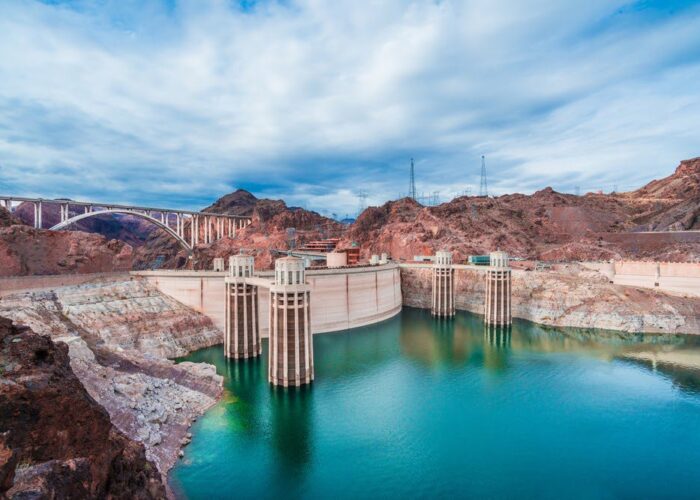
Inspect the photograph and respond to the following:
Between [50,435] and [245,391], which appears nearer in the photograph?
→ [50,435]

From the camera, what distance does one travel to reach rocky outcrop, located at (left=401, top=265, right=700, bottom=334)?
170ft

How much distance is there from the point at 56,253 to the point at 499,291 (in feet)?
183

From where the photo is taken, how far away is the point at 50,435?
10398 mm

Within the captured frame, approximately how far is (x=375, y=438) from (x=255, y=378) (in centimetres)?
1389

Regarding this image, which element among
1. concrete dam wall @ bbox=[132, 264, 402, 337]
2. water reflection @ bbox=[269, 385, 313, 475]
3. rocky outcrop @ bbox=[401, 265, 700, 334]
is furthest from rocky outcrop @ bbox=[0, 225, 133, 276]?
rocky outcrop @ bbox=[401, 265, 700, 334]

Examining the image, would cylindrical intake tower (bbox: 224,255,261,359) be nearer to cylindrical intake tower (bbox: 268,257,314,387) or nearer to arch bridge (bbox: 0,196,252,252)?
cylindrical intake tower (bbox: 268,257,314,387)

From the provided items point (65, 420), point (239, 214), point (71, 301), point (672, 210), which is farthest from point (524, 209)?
point (65, 420)

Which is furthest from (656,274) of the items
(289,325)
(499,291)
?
(289,325)

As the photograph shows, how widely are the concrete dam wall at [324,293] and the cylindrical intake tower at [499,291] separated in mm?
15956

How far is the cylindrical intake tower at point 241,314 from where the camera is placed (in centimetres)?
3969

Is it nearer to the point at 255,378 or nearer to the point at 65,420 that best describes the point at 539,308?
the point at 255,378

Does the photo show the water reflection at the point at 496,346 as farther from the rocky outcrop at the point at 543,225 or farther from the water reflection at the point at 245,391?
the rocky outcrop at the point at 543,225

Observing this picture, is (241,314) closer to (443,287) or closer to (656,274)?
(443,287)

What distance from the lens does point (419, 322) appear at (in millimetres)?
62438
